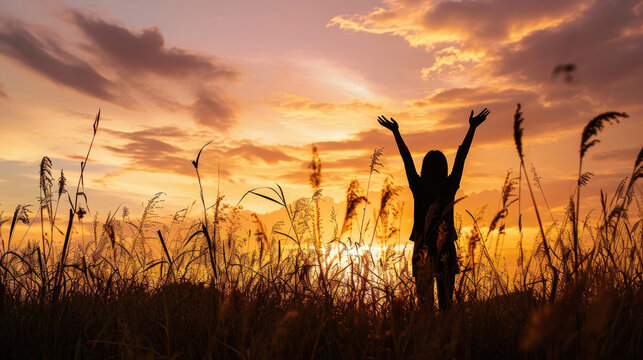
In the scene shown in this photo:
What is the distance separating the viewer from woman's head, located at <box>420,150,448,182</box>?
5.30 m

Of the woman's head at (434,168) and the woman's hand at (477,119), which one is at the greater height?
the woman's hand at (477,119)

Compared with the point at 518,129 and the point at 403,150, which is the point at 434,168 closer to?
the point at 403,150

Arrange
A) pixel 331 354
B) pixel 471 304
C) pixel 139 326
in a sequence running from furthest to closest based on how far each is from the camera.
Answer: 1. pixel 471 304
2. pixel 139 326
3. pixel 331 354

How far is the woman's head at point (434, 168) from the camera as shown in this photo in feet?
17.4

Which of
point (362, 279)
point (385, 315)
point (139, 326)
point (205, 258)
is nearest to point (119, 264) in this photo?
point (205, 258)

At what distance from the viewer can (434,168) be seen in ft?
17.4

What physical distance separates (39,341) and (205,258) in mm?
2223

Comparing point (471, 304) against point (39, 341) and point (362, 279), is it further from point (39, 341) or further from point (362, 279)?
point (39, 341)

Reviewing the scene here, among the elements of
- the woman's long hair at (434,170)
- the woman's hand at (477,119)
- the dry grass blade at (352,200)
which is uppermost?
the woman's hand at (477,119)

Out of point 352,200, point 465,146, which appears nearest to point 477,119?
Answer: point 465,146

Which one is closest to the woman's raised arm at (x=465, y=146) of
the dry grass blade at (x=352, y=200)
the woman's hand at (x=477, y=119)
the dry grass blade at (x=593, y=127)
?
the woman's hand at (x=477, y=119)

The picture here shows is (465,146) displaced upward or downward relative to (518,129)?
upward

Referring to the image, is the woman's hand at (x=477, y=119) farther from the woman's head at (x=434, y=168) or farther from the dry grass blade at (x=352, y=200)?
the dry grass blade at (x=352, y=200)

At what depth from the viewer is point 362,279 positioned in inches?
143
